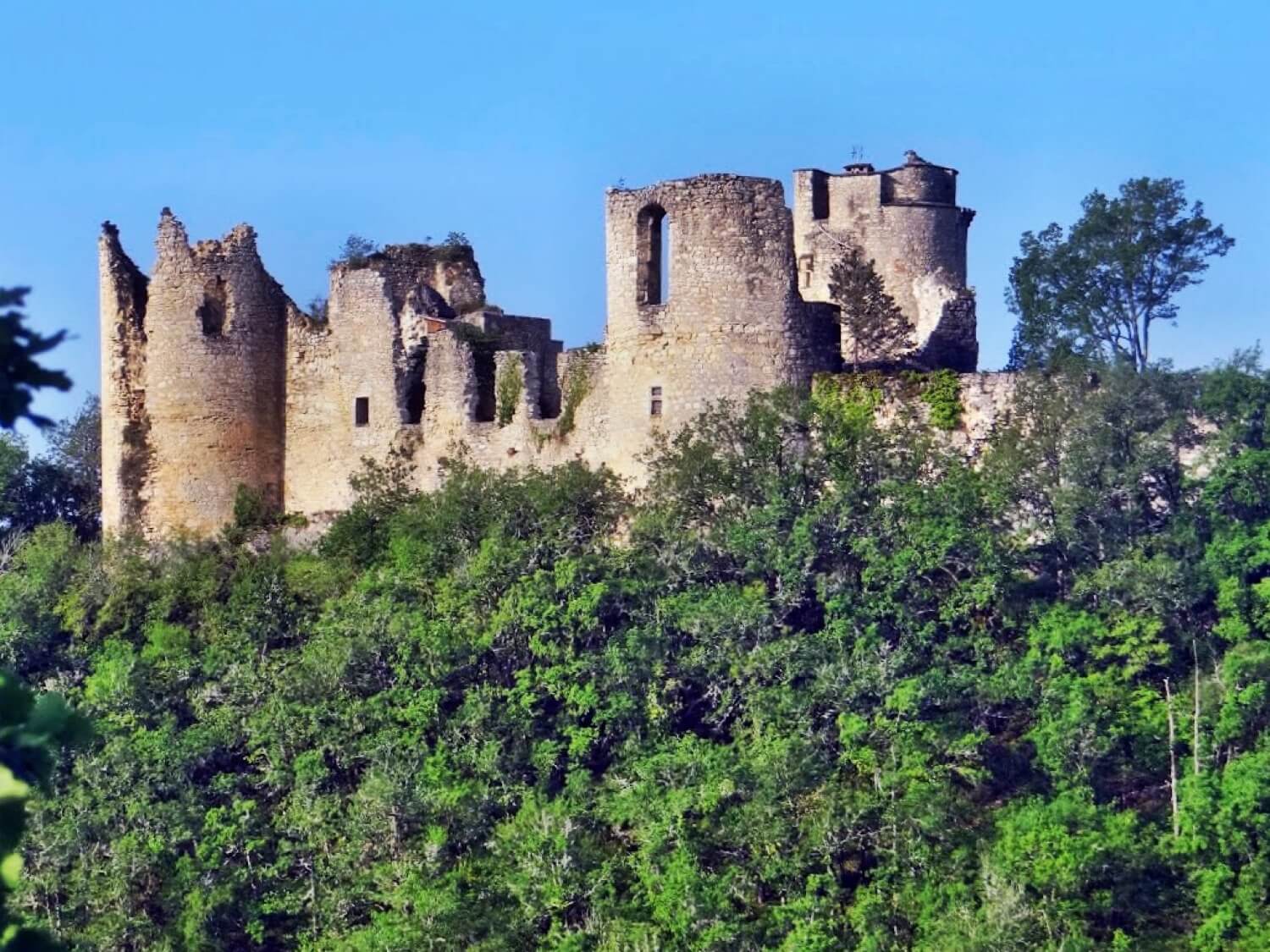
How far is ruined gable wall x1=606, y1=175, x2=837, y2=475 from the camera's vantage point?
2950 centimetres

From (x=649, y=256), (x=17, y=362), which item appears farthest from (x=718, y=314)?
(x=17, y=362)

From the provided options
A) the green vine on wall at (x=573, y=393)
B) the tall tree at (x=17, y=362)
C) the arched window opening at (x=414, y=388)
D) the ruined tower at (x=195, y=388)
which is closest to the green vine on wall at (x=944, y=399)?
the green vine on wall at (x=573, y=393)

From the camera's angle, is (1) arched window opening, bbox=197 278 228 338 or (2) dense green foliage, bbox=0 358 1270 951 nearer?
(2) dense green foliage, bbox=0 358 1270 951

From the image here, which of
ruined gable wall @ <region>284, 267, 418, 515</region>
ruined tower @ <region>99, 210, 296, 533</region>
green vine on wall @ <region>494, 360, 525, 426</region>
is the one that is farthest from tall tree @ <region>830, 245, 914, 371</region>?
ruined tower @ <region>99, 210, 296, 533</region>

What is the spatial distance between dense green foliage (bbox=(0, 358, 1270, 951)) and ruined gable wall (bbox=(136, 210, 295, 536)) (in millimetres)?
2887

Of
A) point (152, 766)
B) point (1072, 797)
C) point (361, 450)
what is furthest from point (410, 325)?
point (1072, 797)

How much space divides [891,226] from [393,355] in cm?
650

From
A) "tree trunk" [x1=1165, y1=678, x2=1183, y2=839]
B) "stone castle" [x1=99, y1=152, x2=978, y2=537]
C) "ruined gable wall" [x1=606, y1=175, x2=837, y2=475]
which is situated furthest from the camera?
"stone castle" [x1=99, y1=152, x2=978, y2=537]

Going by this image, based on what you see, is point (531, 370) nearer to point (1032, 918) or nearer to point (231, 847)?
point (231, 847)

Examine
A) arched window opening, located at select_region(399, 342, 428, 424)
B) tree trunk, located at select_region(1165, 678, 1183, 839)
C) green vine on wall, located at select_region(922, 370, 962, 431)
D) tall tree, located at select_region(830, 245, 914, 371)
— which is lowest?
tree trunk, located at select_region(1165, 678, 1183, 839)

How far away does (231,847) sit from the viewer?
1074 inches

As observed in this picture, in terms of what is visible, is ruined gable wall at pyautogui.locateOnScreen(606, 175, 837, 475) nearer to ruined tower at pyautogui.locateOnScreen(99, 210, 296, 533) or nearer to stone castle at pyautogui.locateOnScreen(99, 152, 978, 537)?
stone castle at pyautogui.locateOnScreen(99, 152, 978, 537)

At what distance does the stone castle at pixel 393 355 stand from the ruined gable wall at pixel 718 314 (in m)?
0.15

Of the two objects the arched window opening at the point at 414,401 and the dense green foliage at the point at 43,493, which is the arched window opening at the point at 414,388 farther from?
the dense green foliage at the point at 43,493
